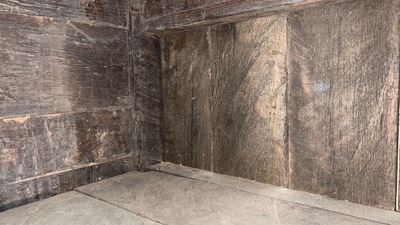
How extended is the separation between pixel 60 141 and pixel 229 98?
647mm

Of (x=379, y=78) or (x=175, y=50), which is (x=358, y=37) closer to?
(x=379, y=78)

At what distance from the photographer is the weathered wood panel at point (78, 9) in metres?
0.97

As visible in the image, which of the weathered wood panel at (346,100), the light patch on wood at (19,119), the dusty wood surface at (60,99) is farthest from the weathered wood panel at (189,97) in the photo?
the light patch on wood at (19,119)

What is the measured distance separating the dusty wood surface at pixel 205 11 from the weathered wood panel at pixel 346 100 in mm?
101

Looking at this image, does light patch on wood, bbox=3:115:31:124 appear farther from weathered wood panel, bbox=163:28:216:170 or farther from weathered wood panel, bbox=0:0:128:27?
weathered wood panel, bbox=163:28:216:170

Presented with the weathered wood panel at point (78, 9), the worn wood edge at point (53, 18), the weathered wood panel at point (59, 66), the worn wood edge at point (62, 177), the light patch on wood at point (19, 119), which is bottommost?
the worn wood edge at point (62, 177)

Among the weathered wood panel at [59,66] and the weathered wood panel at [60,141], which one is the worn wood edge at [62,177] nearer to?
the weathered wood panel at [60,141]

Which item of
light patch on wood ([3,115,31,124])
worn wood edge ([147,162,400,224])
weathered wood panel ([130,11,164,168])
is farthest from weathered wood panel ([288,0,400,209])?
light patch on wood ([3,115,31,124])

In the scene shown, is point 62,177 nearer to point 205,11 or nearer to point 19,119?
point 19,119

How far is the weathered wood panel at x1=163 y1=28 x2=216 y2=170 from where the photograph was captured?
1.23 m

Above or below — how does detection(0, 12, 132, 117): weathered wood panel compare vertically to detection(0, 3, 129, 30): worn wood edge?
below

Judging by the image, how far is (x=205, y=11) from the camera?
43.2 inches

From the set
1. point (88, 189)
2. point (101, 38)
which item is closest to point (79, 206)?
point (88, 189)

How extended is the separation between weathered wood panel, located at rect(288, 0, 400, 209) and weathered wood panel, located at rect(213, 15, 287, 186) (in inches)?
1.9
